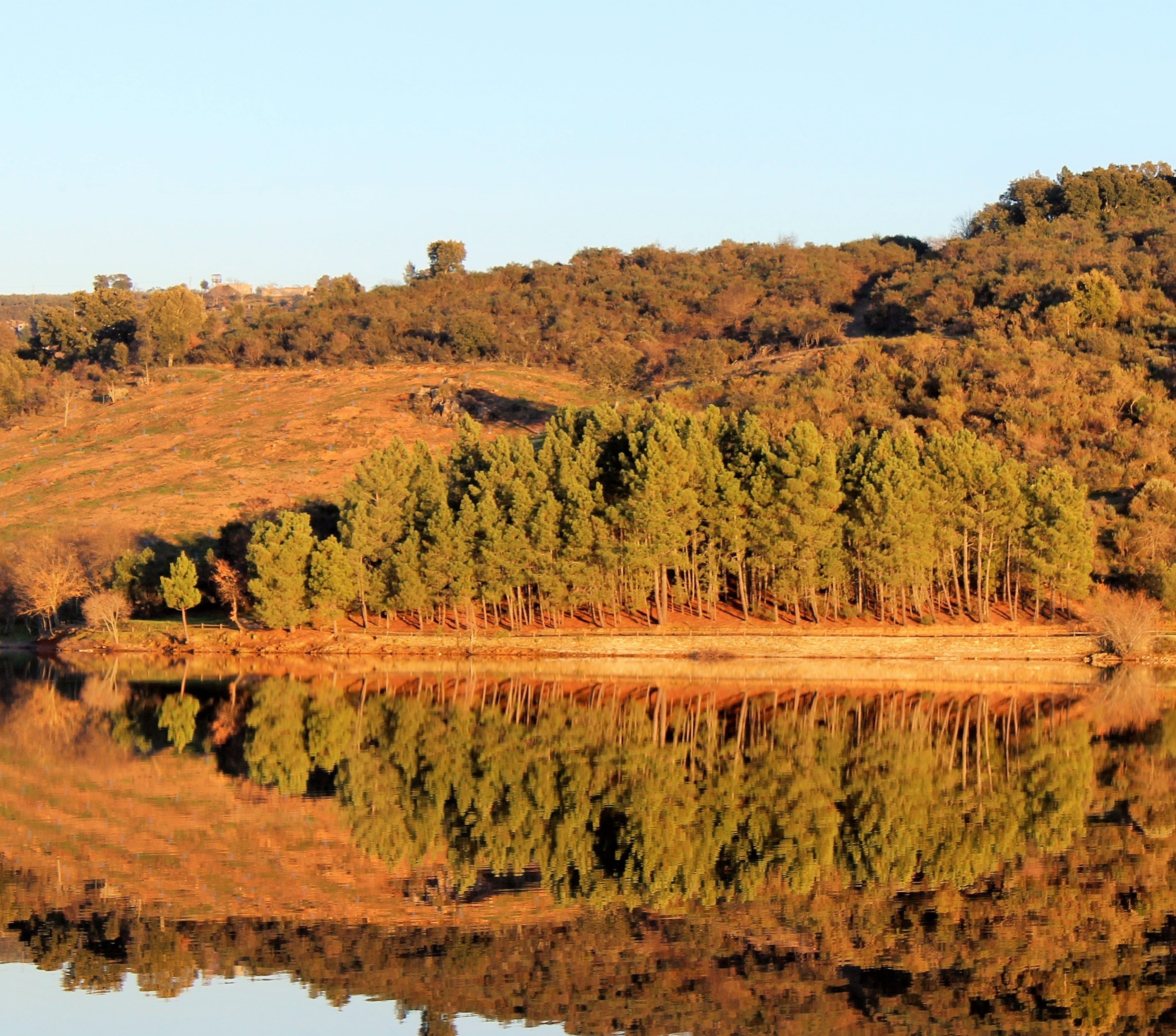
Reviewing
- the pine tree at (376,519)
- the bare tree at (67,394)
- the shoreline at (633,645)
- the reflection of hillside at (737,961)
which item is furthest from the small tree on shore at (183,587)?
the bare tree at (67,394)

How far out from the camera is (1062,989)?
19.1m

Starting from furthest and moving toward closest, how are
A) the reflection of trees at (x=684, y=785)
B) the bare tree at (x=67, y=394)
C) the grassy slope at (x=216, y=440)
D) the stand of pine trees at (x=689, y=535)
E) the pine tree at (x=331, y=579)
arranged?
the bare tree at (x=67, y=394) < the grassy slope at (x=216, y=440) < the pine tree at (x=331, y=579) < the stand of pine trees at (x=689, y=535) < the reflection of trees at (x=684, y=785)

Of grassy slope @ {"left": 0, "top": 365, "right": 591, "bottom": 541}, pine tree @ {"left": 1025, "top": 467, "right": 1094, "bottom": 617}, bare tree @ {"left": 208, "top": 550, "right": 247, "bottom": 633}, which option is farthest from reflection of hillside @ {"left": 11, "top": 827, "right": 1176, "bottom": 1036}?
grassy slope @ {"left": 0, "top": 365, "right": 591, "bottom": 541}

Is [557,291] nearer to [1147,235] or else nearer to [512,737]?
[1147,235]

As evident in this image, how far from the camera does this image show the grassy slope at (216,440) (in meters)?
85.9

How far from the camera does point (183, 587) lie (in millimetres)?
65312

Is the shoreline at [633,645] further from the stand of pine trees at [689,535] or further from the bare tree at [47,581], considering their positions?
the bare tree at [47,581]

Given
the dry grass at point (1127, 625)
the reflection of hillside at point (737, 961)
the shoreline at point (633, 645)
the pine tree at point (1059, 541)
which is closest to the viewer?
the reflection of hillside at point (737, 961)

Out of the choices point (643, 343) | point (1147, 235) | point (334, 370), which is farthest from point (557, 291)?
point (1147, 235)

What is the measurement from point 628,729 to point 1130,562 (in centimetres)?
3527

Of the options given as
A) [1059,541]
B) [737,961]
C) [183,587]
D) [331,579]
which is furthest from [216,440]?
[737,961]

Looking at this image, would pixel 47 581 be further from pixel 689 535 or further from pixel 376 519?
pixel 689 535

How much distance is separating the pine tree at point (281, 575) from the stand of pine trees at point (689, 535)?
90 millimetres

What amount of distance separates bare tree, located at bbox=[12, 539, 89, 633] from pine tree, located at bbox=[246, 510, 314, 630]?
995cm
